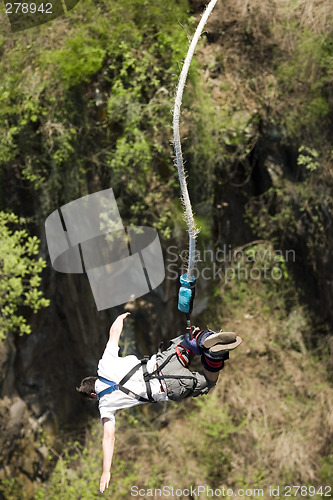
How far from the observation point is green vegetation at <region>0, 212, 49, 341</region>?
7988mm

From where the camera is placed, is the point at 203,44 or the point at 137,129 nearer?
the point at 137,129

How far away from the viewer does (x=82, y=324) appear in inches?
372

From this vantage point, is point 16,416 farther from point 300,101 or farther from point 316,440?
point 300,101

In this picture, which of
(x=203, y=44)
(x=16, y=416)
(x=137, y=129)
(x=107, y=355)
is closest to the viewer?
(x=107, y=355)

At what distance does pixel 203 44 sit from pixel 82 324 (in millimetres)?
4504

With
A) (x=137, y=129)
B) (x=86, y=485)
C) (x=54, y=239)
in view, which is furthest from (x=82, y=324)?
(x=137, y=129)

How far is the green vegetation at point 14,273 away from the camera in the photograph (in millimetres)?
7988

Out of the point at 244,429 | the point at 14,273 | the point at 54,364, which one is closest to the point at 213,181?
the point at 14,273

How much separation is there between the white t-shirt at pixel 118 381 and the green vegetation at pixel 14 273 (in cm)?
307

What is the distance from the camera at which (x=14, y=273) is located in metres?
8.16

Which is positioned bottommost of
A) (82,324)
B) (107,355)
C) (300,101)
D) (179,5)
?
(82,324)

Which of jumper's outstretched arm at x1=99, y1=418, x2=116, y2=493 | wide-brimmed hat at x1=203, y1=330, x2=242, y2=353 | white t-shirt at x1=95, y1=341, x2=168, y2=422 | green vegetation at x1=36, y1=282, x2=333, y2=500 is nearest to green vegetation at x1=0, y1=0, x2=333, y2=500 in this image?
green vegetation at x1=36, y1=282, x2=333, y2=500

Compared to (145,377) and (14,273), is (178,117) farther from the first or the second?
(14,273)

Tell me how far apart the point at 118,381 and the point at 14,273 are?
3.47 metres
